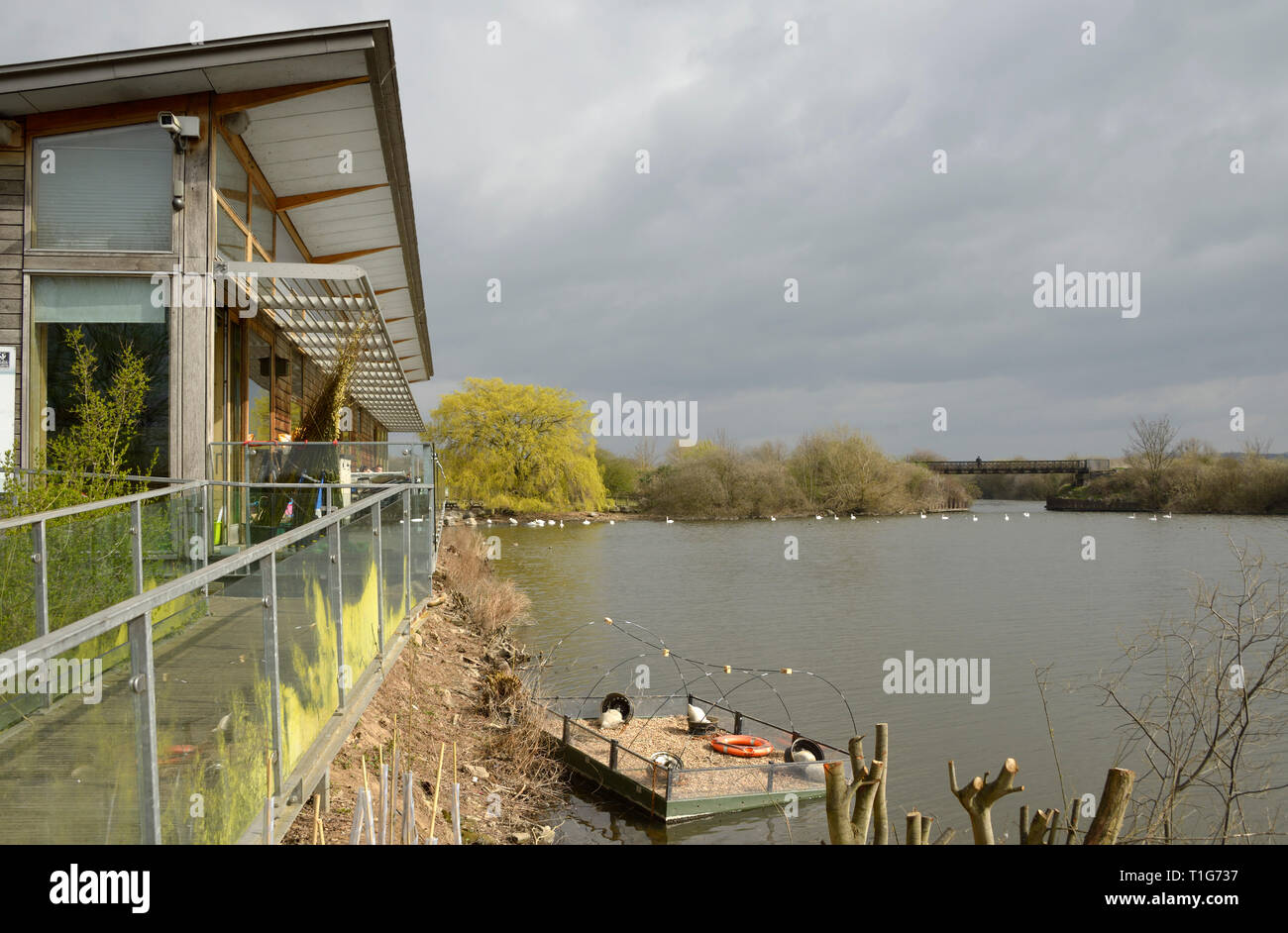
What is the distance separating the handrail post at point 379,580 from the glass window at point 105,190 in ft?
20.0

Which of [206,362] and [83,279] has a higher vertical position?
[83,279]

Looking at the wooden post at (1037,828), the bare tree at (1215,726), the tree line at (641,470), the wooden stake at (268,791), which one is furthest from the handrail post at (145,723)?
the tree line at (641,470)

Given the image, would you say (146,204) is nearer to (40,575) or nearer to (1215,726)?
(40,575)

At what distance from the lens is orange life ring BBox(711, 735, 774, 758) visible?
1082 cm

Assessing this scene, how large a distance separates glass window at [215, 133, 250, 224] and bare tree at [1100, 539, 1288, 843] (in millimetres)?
11727

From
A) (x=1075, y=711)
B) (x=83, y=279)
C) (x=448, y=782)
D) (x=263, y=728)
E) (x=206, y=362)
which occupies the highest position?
(x=83, y=279)

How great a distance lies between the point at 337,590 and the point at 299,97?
28.6 ft

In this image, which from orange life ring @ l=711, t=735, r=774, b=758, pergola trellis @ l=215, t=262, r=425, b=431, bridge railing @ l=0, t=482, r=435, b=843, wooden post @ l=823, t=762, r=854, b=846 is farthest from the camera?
pergola trellis @ l=215, t=262, r=425, b=431

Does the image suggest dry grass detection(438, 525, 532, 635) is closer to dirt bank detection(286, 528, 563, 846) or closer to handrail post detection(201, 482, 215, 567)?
dirt bank detection(286, 528, 563, 846)

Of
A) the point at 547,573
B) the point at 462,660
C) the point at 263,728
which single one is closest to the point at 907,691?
the point at 462,660

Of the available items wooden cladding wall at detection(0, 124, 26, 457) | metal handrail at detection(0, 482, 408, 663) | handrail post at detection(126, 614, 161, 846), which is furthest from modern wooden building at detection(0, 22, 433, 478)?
handrail post at detection(126, 614, 161, 846)
